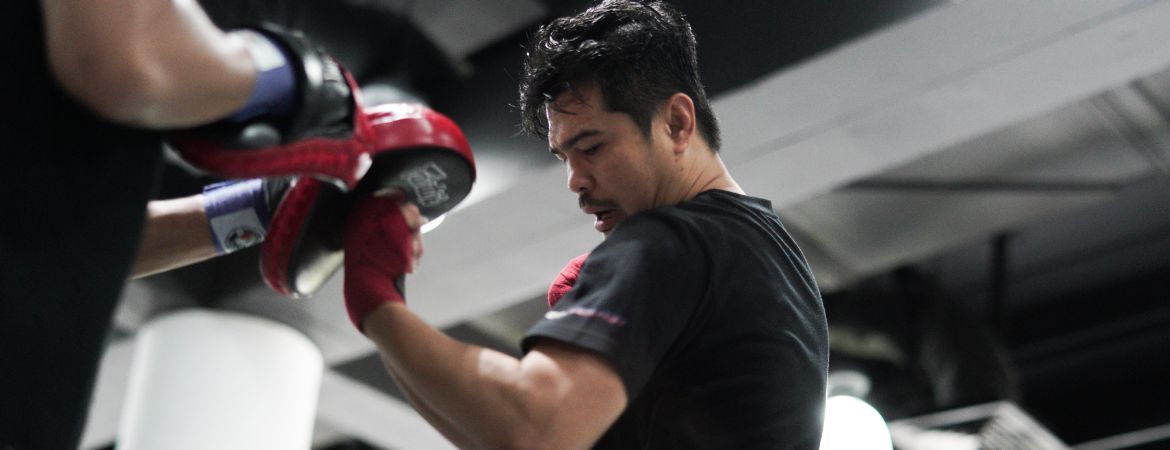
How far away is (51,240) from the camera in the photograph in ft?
3.32

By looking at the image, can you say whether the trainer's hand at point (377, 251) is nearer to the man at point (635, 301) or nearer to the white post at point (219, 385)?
the man at point (635, 301)

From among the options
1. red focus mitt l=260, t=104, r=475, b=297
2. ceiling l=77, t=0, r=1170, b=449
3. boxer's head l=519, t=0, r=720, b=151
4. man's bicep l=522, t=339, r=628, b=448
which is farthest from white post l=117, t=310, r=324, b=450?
man's bicep l=522, t=339, r=628, b=448

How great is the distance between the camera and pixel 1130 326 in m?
5.50

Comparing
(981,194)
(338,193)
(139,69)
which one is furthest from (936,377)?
(139,69)

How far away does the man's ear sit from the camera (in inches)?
61.4

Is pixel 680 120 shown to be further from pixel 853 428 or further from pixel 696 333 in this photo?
pixel 853 428

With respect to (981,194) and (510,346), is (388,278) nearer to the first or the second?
(981,194)

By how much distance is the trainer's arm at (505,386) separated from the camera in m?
1.15

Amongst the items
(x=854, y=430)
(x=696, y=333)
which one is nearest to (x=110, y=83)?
(x=696, y=333)

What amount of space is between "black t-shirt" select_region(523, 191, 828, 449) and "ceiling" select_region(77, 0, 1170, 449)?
1432 mm

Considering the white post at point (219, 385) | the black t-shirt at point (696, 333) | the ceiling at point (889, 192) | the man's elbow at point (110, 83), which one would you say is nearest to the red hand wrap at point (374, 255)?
the black t-shirt at point (696, 333)

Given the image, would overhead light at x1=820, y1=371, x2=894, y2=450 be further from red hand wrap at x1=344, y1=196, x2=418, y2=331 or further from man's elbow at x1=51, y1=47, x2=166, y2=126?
man's elbow at x1=51, y1=47, x2=166, y2=126

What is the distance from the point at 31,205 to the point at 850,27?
2057 mm

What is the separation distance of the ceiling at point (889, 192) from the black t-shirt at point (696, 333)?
1.43 metres
